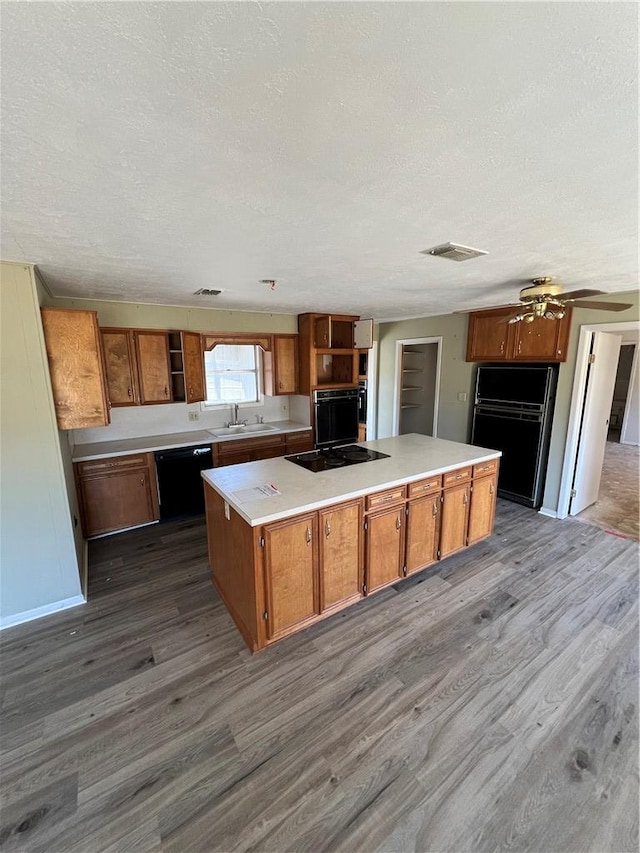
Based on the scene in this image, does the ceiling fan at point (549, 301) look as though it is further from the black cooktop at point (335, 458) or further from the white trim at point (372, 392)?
the white trim at point (372, 392)

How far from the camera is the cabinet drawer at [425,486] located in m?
2.58

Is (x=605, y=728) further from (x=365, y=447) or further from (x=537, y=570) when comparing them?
(x=365, y=447)

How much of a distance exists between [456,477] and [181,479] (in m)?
2.72

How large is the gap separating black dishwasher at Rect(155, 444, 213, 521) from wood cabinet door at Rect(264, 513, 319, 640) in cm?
208

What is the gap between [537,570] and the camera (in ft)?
9.59

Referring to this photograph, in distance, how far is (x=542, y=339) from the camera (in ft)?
12.3

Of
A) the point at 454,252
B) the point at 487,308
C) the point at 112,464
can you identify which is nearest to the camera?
the point at 454,252

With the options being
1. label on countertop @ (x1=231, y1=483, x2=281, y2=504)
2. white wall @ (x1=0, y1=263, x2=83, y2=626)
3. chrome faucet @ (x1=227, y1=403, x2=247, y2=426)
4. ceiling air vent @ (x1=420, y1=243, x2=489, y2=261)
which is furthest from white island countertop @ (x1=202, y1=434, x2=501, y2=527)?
chrome faucet @ (x1=227, y1=403, x2=247, y2=426)

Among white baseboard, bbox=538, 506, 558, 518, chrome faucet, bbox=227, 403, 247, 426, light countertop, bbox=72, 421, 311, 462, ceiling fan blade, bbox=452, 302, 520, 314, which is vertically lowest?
white baseboard, bbox=538, 506, 558, 518

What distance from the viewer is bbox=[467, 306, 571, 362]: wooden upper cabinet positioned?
3623 mm

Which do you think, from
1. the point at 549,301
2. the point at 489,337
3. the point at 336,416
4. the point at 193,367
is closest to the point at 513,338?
the point at 489,337

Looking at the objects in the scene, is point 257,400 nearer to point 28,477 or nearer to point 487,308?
point 28,477

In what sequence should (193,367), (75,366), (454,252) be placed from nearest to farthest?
(454,252) < (75,366) < (193,367)

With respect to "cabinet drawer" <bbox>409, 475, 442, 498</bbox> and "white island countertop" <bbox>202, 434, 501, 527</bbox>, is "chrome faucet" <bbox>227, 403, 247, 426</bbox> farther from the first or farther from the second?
"cabinet drawer" <bbox>409, 475, 442, 498</bbox>
